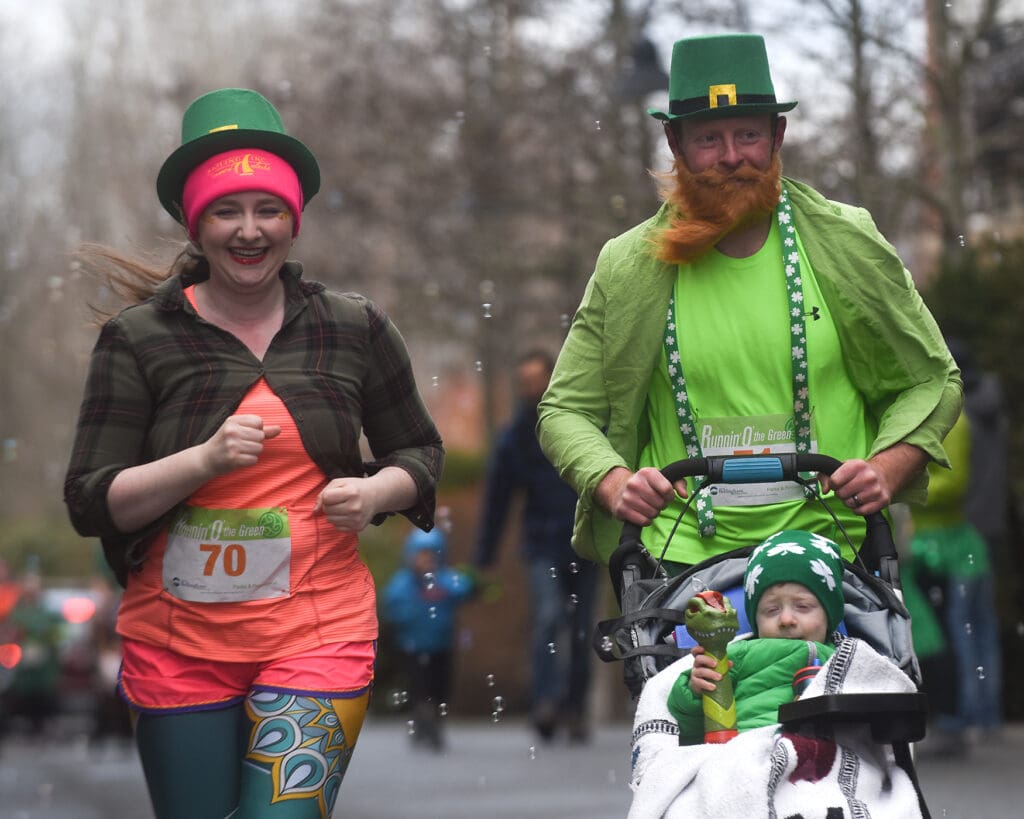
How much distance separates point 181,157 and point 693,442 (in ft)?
4.32

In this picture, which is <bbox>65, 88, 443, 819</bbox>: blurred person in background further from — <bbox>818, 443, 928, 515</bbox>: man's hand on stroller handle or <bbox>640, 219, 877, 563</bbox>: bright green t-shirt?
<bbox>818, 443, 928, 515</bbox>: man's hand on stroller handle

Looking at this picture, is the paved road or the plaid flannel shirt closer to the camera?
the plaid flannel shirt

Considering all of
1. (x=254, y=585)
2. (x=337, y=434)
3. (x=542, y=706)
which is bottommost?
(x=542, y=706)

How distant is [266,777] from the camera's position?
432 centimetres

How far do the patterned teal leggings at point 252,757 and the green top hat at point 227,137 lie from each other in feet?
3.87

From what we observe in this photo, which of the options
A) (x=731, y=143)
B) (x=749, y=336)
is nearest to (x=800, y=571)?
(x=749, y=336)

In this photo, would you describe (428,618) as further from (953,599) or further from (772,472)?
(772,472)

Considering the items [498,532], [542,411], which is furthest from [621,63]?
[542,411]

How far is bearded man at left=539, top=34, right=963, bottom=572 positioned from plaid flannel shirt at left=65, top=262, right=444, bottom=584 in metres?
0.55

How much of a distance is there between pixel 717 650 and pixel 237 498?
3.77 feet

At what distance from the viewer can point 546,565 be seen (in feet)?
37.7

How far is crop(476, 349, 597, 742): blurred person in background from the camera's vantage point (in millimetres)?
11320

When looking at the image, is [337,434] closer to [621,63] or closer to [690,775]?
[690,775]

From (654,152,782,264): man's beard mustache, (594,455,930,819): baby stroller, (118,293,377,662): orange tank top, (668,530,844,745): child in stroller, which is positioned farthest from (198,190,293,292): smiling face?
(668,530,844,745): child in stroller
